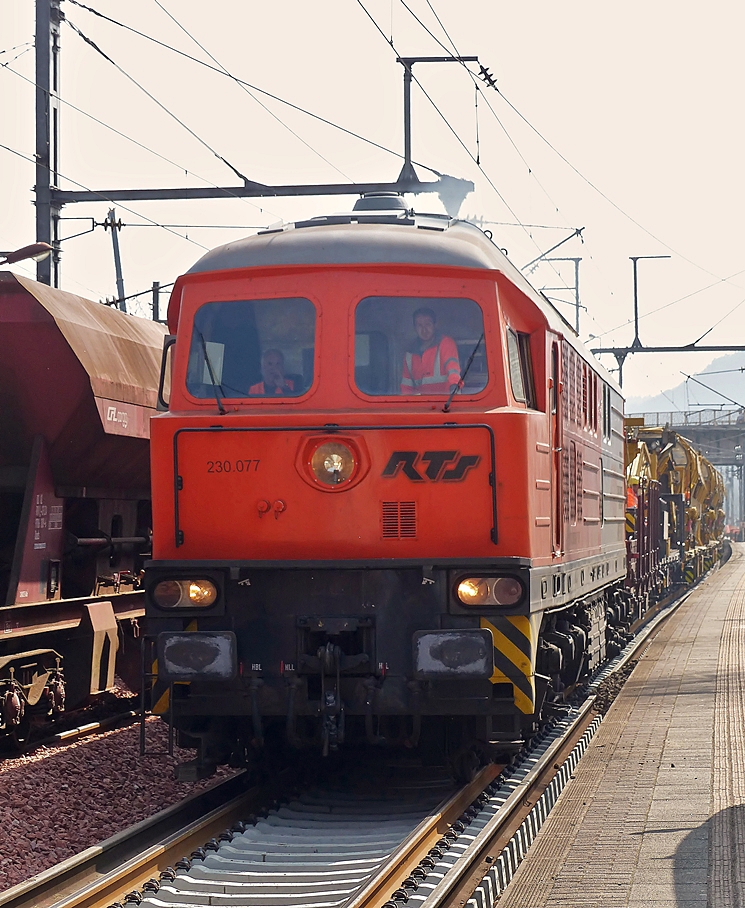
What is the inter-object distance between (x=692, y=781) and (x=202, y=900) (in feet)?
13.8

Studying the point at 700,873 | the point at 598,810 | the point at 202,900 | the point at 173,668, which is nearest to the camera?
the point at 202,900

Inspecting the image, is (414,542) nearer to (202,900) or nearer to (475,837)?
(475,837)

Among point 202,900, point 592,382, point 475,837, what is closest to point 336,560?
point 475,837

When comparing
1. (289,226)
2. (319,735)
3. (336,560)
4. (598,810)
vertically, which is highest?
(289,226)

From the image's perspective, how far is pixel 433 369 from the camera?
25.7ft

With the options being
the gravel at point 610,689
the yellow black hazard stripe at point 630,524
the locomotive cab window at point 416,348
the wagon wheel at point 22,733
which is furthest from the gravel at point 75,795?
the yellow black hazard stripe at point 630,524

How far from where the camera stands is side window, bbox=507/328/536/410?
802 cm

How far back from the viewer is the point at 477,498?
761 centimetres

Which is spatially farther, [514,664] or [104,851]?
[514,664]

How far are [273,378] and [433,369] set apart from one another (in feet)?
3.31

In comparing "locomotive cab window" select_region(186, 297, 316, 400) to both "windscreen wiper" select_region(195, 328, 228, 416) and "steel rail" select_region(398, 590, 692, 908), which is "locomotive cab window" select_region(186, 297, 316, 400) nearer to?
"windscreen wiper" select_region(195, 328, 228, 416)

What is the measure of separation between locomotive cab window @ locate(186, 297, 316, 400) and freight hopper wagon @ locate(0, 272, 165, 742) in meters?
2.90

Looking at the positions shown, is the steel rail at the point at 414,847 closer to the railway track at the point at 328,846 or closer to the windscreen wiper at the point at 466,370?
the railway track at the point at 328,846

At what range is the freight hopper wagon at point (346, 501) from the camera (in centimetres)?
751
